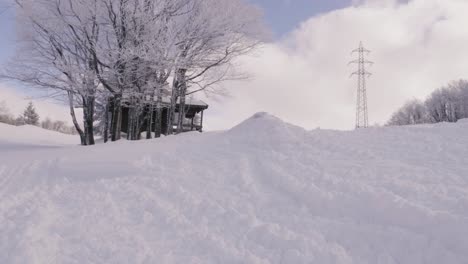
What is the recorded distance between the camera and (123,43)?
12.7 meters

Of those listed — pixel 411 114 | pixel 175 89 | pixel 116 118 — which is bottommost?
pixel 116 118

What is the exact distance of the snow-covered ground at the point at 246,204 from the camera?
11.2 feet

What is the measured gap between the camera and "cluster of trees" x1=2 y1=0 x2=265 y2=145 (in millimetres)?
12641

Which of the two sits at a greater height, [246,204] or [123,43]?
[123,43]

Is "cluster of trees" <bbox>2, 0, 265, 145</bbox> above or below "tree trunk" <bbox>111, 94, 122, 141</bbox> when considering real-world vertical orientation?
above

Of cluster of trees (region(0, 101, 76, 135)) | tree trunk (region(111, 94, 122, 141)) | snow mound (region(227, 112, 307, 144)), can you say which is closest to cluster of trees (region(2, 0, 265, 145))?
tree trunk (region(111, 94, 122, 141))

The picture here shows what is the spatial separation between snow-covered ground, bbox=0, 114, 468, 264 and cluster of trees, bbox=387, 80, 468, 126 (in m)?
51.5

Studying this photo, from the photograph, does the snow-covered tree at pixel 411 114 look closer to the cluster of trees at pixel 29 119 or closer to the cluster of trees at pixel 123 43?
the cluster of trees at pixel 123 43

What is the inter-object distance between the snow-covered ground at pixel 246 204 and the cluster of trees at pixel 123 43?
21.2ft

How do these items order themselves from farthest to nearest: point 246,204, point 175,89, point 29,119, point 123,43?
point 29,119, point 175,89, point 123,43, point 246,204

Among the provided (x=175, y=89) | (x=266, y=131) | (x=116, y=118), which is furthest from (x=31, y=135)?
(x=266, y=131)

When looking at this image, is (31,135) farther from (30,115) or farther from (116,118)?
(30,115)

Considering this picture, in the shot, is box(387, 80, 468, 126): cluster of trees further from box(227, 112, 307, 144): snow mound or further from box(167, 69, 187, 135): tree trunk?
box(227, 112, 307, 144): snow mound

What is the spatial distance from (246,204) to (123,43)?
10040 mm
